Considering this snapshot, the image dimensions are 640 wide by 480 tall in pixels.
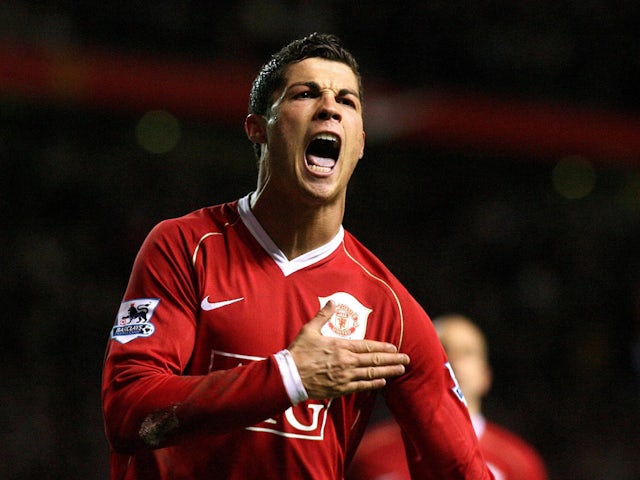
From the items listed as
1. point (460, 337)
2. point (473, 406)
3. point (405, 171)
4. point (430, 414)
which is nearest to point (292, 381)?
point (430, 414)

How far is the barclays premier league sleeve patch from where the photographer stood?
222 cm

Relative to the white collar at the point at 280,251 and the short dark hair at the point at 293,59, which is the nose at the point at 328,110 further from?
the white collar at the point at 280,251

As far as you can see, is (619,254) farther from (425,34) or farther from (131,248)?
(131,248)

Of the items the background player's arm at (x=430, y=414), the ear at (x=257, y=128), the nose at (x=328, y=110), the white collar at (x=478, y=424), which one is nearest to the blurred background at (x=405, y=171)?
the white collar at (x=478, y=424)

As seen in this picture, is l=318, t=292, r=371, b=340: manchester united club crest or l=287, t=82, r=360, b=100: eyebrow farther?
l=287, t=82, r=360, b=100: eyebrow

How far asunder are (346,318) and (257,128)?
615mm

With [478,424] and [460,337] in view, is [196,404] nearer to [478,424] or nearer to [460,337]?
[460,337]

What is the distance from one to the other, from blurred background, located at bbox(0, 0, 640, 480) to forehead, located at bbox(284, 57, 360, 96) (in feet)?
16.9

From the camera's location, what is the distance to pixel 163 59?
1025 cm

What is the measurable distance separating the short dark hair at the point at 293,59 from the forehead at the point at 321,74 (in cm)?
2

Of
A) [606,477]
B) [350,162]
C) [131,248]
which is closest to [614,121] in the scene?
[606,477]

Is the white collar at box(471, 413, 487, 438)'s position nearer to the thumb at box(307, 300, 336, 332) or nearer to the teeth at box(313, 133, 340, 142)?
the teeth at box(313, 133, 340, 142)

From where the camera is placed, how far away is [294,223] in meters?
2.56

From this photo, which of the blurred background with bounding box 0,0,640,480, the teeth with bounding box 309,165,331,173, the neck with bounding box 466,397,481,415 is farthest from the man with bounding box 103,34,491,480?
the blurred background with bounding box 0,0,640,480
